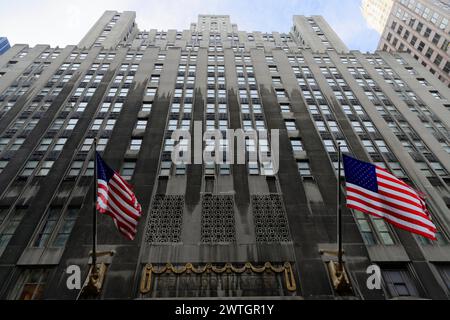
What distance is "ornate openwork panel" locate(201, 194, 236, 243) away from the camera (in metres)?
22.0

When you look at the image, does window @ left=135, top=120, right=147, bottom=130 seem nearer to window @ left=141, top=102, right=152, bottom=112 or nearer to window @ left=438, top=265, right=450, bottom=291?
window @ left=141, top=102, right=152, bottom=112

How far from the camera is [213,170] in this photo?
90.7 feet

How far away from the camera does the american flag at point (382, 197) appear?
14742mm

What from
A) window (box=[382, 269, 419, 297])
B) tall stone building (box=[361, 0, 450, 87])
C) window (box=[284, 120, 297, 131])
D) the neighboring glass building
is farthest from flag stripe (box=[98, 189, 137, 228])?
the neighboring glass building

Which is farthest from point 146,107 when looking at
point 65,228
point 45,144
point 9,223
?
point 9,223

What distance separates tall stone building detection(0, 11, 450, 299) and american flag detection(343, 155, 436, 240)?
6.21m

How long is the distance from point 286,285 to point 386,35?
80.7 metres

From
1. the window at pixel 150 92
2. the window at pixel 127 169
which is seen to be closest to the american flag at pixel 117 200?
the window at pixel 127 169

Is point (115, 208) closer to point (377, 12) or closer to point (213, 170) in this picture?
point (213, 170)

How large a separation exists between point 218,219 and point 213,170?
18.5ft

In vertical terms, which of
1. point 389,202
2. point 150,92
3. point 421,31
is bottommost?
point 389,202

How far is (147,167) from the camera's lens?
27.3 metres

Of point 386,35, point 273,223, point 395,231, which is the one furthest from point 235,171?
point 386,35
